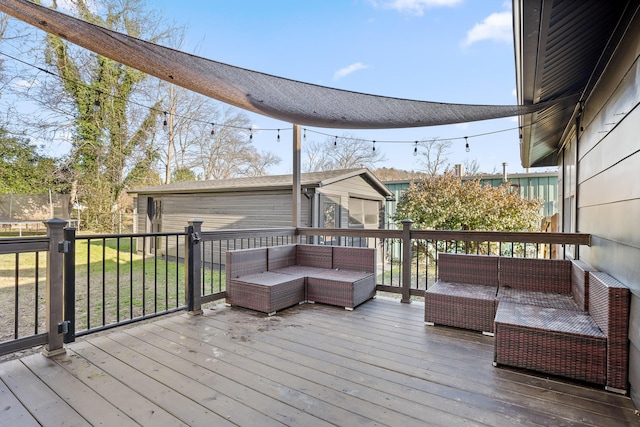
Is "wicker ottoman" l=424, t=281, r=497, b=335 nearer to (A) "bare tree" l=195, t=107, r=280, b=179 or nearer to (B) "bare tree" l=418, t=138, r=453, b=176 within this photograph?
(B) "bare tree" l=418, t=138, r=453, b=176

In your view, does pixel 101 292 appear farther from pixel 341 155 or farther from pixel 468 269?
pixel 341 155

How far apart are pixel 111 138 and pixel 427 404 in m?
15.3

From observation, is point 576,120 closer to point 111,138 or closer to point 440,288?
point 440,288

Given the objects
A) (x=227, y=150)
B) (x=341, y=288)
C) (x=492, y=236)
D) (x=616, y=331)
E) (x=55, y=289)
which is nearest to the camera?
(x=616, y=331)

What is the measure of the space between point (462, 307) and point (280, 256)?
7.89 ft

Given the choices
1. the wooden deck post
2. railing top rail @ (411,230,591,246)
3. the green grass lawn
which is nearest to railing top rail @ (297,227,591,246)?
railing top rail @ (411,230,591,246)

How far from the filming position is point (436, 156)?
14.4 meters

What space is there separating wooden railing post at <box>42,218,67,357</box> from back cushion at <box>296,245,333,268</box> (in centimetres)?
283

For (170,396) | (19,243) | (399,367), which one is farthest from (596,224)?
(19,243)

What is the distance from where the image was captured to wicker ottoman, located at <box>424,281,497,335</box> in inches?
119

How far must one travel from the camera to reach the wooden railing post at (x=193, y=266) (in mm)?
3559

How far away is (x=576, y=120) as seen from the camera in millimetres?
4109

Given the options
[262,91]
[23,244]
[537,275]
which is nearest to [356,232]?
[537,275]

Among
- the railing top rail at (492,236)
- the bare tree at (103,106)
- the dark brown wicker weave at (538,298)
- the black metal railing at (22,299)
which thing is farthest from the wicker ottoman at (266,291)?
the bare tree at (103,106)
